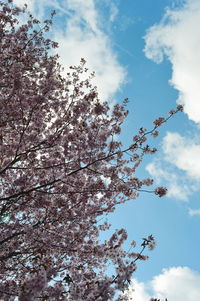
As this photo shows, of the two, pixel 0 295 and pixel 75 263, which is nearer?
pixel 0 295

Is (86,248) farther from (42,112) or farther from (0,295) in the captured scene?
(42,112)

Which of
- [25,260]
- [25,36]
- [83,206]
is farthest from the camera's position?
[25,36]

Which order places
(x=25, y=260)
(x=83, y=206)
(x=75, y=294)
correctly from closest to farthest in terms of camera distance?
(x=75, y=294), (x=25, y=260), (x=83, y=206)

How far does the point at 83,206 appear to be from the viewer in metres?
9.05

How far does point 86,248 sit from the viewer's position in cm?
908

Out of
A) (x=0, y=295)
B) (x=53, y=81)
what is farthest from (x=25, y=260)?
(x=53, y=81)

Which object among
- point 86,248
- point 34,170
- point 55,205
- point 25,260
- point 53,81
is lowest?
point 25,260

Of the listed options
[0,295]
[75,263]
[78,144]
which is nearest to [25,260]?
[75,263]

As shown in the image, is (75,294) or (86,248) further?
(86,248)

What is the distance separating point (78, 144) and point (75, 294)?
4835 millimetres

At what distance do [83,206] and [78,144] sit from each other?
212cm

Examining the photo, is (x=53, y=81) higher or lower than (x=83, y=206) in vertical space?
higher

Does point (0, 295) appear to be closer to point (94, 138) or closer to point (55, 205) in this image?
point (55, 205)

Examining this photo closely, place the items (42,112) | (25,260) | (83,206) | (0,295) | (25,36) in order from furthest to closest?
1. (25,36)
2. (42,112)
3. (83,206)
4. (25,260)
5. (0,295)
